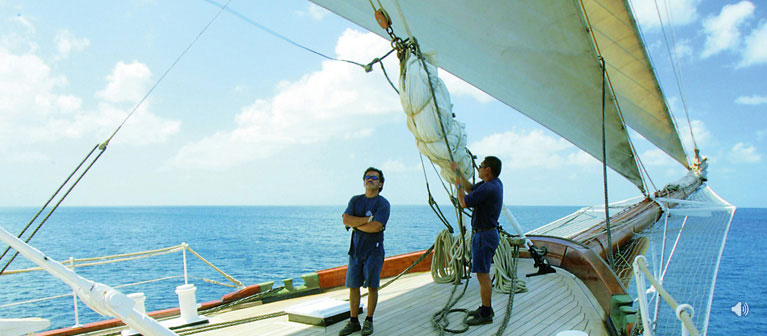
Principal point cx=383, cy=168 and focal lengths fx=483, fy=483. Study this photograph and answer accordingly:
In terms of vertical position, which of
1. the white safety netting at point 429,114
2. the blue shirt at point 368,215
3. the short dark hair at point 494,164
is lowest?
the blue shirt at point 368,215

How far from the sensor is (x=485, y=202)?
4.16 m

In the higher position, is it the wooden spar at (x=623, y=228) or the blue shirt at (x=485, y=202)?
the blue shirt at (x=485, y=202)

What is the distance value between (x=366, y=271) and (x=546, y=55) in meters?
5.21

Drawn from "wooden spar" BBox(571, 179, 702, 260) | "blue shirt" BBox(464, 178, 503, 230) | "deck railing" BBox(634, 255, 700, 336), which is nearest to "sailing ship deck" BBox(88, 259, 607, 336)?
"blue shirt" BBox(464, 178, 503, 230)

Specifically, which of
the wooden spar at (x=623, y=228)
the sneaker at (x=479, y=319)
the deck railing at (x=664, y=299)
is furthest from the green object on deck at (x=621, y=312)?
the wooden spar at (x=623, y=228)

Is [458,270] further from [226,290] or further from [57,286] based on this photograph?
[57,286]

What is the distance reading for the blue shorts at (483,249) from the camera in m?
4.08

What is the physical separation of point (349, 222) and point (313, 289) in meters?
2.21

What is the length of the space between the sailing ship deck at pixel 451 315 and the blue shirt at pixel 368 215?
0.68 meters

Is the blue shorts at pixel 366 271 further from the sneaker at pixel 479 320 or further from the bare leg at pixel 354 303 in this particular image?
the sneaker at pixel 479 320

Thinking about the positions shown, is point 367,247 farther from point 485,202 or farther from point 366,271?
point 485,202

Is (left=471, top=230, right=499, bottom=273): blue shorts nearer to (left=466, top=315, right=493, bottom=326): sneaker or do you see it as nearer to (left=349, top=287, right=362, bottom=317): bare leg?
(left=466, top=315, right=493, bottom=326): sneaker

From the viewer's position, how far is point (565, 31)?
6953 millimetres

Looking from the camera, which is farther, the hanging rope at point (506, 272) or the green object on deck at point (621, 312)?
the hanging rope at point (506, 272)
